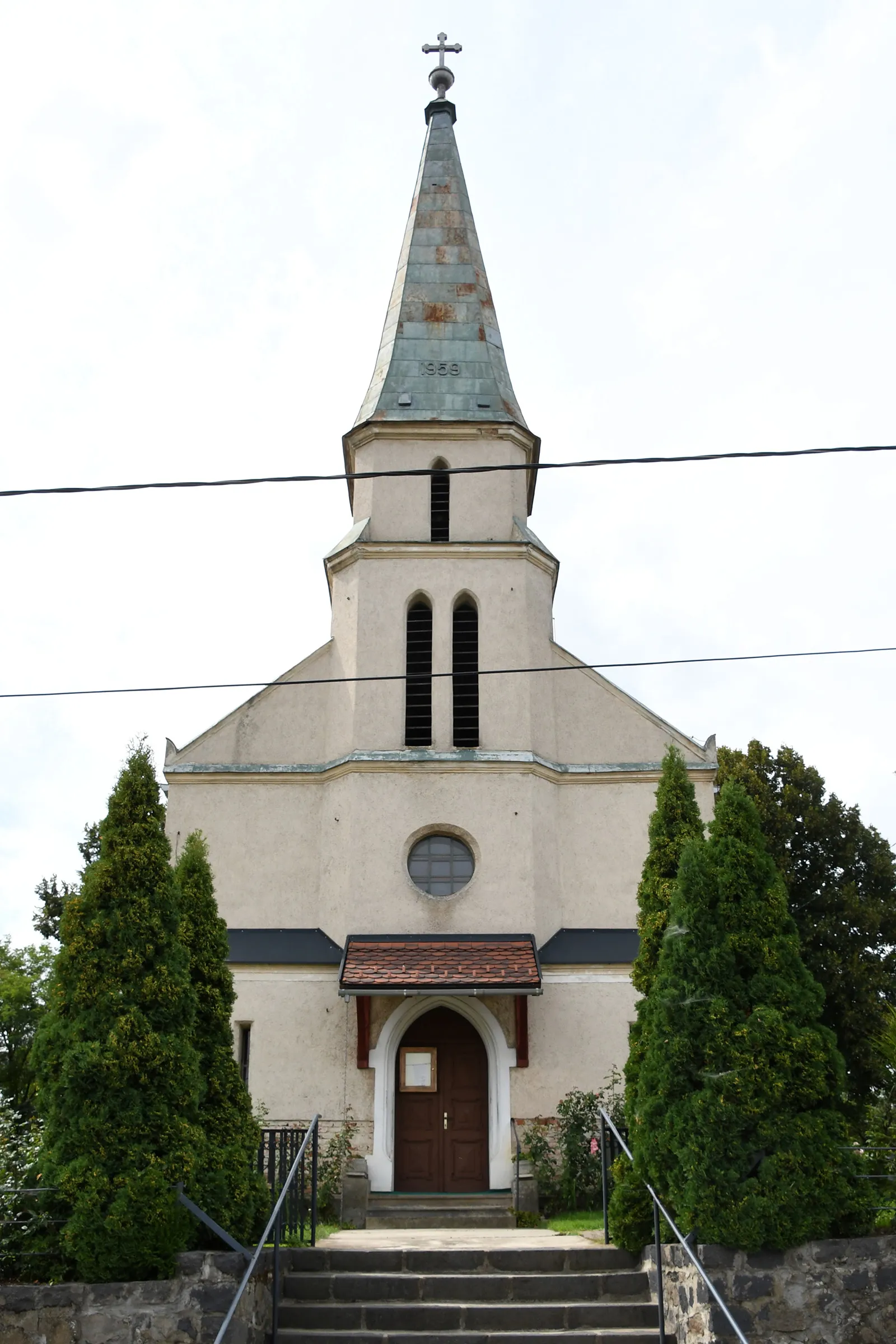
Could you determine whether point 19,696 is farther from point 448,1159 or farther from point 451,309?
point 451,309

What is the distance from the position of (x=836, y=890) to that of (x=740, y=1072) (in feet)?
60.5

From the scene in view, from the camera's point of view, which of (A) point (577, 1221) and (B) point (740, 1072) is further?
(A) point (577, 1221)

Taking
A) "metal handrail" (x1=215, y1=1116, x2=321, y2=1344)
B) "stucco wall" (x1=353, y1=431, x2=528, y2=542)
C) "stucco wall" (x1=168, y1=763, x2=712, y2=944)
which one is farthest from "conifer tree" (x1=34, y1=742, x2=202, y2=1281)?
"stucco wall" (x1=353, y1=431, x2=528, y2=542)

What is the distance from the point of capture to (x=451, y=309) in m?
→ 24.2

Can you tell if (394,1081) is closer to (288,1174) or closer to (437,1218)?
(437,1218)

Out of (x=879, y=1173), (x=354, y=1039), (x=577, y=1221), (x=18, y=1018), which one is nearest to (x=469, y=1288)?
(x=879, y=1173)

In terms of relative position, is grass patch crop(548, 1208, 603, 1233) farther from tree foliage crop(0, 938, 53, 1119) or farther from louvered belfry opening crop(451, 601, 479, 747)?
tree foliage crop(0, 938, 53, 1119)

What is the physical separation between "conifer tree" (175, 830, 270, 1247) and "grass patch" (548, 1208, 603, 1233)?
15.4 feet

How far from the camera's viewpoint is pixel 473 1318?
10070 millimetres

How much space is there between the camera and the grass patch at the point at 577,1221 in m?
13.9

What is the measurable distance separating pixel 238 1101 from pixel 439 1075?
808cm

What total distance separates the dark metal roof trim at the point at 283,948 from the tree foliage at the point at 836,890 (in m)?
10.6

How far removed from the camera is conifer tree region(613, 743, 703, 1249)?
35.3 feet

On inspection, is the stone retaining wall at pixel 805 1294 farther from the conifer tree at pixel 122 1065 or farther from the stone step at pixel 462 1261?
the conifer tree at pixel 122 1065
